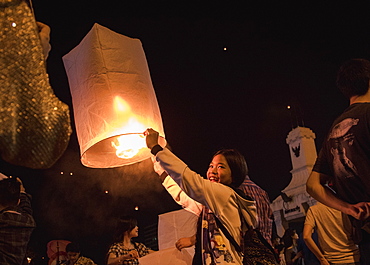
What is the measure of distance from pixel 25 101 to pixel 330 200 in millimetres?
1915

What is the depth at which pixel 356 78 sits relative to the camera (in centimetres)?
229

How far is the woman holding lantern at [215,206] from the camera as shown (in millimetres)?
2598

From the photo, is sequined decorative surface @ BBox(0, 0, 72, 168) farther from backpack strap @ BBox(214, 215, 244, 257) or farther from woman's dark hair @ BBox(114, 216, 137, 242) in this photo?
woman's dark hair @ BBox(114, 216, 137, 242)

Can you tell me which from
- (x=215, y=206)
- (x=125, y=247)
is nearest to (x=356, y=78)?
(x=215, y=206)

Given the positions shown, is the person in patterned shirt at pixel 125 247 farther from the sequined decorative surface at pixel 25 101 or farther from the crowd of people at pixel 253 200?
the sequined decorative surface at pixel 25 101

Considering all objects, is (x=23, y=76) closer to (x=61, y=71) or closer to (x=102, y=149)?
(x=102, y=149)

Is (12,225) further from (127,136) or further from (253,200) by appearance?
(253,200)

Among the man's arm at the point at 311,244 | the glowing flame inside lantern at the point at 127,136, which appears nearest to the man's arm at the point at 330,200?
the glowing flame inside lantern at the point at 127,136

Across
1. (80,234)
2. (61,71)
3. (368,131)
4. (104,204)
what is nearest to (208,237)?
(368,131)

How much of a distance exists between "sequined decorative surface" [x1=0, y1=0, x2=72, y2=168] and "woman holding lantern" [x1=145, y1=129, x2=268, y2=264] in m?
1.91

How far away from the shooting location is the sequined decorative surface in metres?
0.66

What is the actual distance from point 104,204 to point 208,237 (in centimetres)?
886

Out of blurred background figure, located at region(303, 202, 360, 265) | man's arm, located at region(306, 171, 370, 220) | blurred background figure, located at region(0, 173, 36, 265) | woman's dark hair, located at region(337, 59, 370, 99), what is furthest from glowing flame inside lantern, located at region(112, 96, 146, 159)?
blurred background figure, located at region(303, 202, 360, 265)

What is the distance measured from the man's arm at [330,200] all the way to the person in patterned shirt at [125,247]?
7.79 ft
